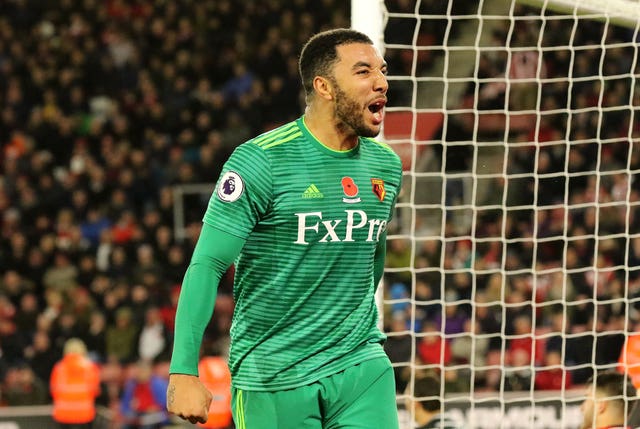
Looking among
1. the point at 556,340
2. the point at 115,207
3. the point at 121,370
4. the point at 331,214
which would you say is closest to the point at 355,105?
the point at 331,214

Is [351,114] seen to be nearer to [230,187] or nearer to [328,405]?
[230,187]

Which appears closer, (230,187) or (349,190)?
(230,187)

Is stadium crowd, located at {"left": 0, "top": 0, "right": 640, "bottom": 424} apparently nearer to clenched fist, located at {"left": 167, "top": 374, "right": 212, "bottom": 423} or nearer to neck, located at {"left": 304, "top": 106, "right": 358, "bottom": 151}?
neck, located at {"left": 304, "top": 106, "right": 358, "bottom": 151}

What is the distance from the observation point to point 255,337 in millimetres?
3664

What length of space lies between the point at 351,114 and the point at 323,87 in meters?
0.15

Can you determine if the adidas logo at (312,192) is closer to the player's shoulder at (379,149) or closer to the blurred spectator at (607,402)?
the player's shoulder at (379,149)

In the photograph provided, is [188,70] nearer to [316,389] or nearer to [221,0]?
[221,0]

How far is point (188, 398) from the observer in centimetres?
328

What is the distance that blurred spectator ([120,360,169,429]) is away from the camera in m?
11.6

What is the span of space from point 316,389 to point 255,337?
0.26 m

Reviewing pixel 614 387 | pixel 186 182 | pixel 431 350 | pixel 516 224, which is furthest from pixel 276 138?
pixel 186 182

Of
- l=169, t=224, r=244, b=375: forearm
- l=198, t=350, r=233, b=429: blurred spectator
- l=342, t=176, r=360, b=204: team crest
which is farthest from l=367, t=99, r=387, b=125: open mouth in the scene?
l=198, t=350, r=233, b=429: blurred spectator

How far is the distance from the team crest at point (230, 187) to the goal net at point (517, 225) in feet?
15.1

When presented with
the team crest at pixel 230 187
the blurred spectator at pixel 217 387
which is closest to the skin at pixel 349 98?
the team crest at pixel 230 187
